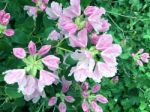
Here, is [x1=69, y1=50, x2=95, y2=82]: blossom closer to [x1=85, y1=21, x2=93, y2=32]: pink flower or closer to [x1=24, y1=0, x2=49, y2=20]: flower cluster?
[x1=85, y1=21, x2=93, y2=32]: pink flower

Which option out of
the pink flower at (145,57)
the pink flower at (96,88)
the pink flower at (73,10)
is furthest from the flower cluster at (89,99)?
the pink flower at (145,57)

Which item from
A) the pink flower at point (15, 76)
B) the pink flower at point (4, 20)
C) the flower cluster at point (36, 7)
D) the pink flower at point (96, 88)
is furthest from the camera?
the pink flower at point (96, 88)

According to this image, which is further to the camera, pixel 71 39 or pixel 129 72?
pixel 129 72

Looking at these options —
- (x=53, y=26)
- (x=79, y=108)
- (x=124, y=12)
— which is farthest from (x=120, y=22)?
(x=53, y=26)

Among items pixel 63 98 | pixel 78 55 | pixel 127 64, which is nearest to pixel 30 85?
pixel 78 55

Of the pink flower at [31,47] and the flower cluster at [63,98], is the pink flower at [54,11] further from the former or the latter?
the flower cluster at [63,98]

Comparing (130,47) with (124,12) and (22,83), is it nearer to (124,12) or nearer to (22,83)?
(124,12)

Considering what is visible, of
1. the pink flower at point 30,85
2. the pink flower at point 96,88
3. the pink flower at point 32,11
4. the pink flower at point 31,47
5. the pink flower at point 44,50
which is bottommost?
the pink flower at point 96,88

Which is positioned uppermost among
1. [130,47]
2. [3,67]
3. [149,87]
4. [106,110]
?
[3,67]

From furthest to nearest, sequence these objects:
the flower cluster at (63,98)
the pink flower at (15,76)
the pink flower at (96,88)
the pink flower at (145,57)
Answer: the pink flower at (145,57) → the pink flower at (96,88) → the flower cluster at (63,98) → the pink flower at (15,76)
